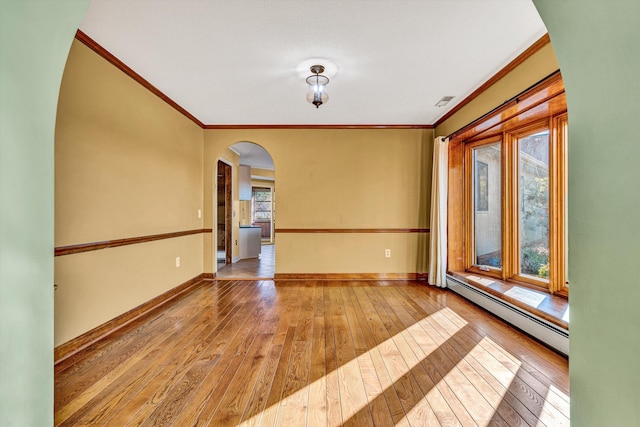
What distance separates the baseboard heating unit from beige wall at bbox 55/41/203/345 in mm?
3494

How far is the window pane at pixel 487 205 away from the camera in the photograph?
3416 mm

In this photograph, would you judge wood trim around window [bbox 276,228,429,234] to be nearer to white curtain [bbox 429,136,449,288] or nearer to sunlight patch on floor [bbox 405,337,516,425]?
white curtain [bbox 429,136,449,288]

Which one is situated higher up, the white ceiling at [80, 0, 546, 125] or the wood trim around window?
the white ceiling at [80, 0, 546, 125]

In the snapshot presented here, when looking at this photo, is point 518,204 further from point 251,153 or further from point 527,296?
point 251,153

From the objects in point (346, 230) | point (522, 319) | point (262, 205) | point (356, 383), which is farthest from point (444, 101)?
point (262, 205)

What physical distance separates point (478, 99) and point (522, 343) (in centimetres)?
241

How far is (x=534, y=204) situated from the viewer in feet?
9.63

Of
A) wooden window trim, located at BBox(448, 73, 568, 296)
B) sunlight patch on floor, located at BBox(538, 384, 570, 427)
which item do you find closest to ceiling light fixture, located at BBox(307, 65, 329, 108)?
wooden window trim, located at BBox(448, 73, 568, 296)

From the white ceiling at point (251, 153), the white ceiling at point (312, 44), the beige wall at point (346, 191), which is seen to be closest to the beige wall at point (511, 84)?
the white ceiling at point (312, 44)

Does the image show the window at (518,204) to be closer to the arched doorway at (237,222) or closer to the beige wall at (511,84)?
the beige wall at (511,84)

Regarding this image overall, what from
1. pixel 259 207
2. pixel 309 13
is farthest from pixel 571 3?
pixel 259 207

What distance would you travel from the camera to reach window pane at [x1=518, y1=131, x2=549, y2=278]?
280cm

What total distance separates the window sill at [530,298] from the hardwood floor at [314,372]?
0.24 m

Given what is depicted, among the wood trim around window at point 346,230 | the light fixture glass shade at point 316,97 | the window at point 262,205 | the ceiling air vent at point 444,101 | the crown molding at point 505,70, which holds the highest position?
the ceiling air vent at point 444,101
